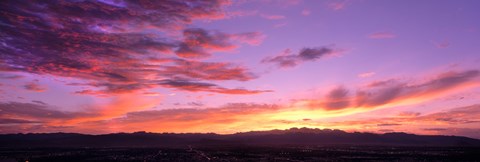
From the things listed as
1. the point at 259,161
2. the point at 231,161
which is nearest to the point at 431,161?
the point at 259,161

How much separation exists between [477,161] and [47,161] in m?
79.0

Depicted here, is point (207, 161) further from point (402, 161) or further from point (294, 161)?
point (402, 161)

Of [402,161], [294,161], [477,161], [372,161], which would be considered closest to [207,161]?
[294,161]

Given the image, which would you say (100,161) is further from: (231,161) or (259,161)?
(259,161)

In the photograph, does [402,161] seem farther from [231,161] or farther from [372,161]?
[231,161]

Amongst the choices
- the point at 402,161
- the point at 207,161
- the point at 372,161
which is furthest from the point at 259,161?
the point at 402,161

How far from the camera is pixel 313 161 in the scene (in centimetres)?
7181

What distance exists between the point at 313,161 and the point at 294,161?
3.47 meters

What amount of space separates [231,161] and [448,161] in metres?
40.2

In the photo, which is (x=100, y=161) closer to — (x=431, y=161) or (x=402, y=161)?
(x=402, y=161)

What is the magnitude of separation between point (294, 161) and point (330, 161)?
632 cm

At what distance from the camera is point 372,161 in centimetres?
7456

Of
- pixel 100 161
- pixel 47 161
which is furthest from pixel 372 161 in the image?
pixel 47 161

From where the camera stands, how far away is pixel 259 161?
7194 centimetres
